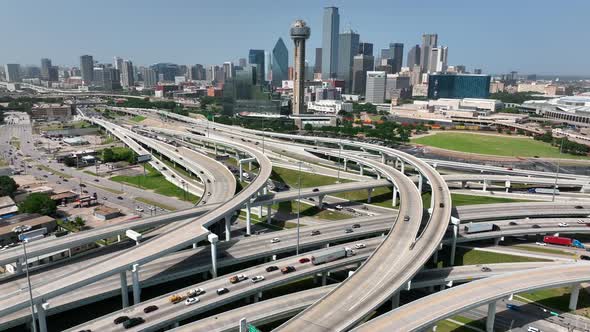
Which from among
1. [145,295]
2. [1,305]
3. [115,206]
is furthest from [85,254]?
[115,206]

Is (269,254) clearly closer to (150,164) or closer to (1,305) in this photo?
(1,305)

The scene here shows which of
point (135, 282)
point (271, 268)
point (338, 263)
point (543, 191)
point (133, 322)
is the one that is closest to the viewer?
point (133, 322)

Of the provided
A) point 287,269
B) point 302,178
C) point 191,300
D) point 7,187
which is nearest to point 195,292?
point 191,300

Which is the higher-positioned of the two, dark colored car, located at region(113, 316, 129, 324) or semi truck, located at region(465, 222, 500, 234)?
semi truck, located at region(465, 222, 500, 234)

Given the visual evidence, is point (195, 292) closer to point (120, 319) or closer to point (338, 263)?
point (120, 319)

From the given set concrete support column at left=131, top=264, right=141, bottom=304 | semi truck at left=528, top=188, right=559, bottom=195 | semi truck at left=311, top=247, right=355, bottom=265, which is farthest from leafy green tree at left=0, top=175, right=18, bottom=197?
semi truck at left=528, top=188, right=559, bottom=195

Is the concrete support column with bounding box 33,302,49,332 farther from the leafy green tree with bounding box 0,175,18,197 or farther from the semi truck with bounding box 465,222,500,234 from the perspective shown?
the leafy green tree with bounding box 0,175,18,197

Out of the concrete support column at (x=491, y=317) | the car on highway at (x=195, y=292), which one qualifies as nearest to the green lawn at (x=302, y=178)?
the car on highway at (x=195, y=292)
